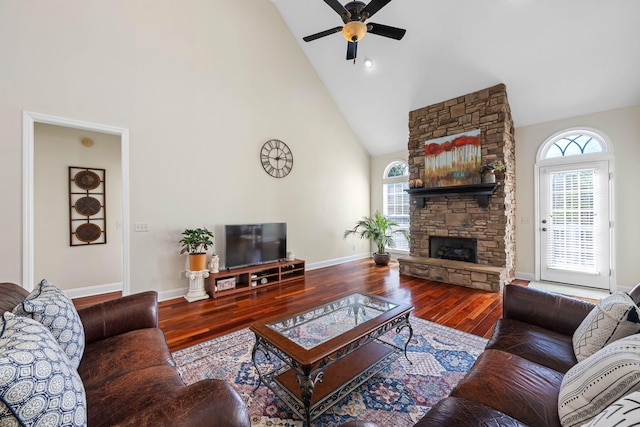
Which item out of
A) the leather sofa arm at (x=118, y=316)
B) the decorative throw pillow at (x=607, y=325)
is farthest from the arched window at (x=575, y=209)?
the leather sofa arm at (x=118, y=316)

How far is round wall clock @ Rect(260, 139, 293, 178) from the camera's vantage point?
4645mm

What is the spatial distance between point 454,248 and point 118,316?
4.91 meters

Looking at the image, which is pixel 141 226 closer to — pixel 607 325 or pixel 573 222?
pixel 607 325

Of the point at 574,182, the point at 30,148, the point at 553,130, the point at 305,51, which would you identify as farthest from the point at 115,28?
the point at 574,182

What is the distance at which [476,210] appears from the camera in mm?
4461

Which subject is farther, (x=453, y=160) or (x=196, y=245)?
(x=453, y=160)

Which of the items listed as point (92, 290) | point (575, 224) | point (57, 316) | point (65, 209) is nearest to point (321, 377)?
point (57, 316)

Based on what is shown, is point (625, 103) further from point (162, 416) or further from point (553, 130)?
point (162, 416)

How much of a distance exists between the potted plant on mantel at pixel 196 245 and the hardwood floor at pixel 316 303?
20.3 inches

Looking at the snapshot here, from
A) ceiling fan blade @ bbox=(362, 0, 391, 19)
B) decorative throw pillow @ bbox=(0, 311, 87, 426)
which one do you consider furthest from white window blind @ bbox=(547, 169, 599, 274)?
decorative throw pillow @ bbox=(0, 311, 87, 426)

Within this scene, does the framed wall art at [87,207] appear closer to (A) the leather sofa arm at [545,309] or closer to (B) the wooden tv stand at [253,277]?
(B) the wooden tv stand at [253,277]

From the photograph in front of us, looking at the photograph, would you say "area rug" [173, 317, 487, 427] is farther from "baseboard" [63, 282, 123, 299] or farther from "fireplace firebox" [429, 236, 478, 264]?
"baseboard" [63, 282, 123, 299]

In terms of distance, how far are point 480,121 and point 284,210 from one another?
3748mm

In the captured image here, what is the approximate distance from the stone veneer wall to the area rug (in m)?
1.89
